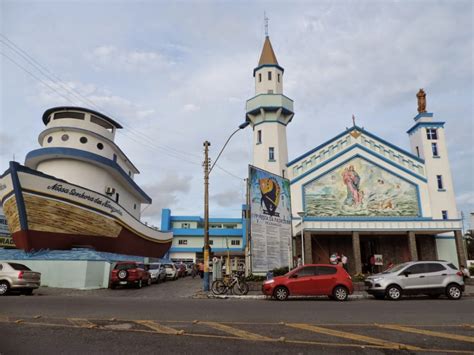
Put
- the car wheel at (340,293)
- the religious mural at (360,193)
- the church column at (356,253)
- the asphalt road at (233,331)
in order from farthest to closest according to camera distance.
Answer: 1. the religious mural at (360,193)
2. the church column at (356,253)
3. the car wheel at (340,293)
4. the asphalt road at (233,331)

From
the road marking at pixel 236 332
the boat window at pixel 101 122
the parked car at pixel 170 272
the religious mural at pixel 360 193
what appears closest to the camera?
the road marking at pixel 236 332

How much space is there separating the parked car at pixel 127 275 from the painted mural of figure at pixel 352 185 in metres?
18.2

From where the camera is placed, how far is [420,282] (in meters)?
15.5

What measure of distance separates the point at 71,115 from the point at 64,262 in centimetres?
1198

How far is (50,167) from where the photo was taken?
26.2 metres

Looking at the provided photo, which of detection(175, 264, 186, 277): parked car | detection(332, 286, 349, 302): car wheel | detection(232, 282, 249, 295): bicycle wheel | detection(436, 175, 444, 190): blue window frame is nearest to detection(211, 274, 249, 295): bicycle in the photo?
detection(232, 282, 249, 295): bicycle wheel

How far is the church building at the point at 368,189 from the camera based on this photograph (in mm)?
28094

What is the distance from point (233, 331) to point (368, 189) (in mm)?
26529

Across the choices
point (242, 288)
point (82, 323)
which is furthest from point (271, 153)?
point (82, 323)

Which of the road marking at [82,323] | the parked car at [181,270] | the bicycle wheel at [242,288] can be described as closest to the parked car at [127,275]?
the bicycle wheel at [242,288]

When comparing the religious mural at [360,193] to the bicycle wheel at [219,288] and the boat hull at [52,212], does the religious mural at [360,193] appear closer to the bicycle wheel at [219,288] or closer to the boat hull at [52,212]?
the bicycle wheel at [219,288]

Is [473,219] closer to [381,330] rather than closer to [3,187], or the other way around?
Result: [381,330]

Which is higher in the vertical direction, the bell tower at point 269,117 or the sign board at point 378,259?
the bell tower at point 269,117

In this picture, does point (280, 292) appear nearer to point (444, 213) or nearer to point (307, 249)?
point (307, 249)
